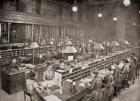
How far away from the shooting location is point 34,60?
22.7 feet

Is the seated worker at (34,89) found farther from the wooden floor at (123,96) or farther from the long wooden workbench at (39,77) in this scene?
the wooden floor at (123,96)

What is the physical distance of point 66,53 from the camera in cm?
752

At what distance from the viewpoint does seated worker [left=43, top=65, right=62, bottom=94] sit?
139 inches

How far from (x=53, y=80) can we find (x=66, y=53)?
3649 millimetres

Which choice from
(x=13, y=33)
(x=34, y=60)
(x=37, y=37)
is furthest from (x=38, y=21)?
(x=34, y=60)

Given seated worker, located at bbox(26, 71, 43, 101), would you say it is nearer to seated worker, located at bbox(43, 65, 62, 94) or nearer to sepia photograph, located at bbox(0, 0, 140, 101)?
sepia photograph, located at bbox(0, 0, 140, 101)

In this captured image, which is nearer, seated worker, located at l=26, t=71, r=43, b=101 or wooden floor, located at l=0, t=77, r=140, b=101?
seated worker, located at l=26, t=71, r=43, b=101

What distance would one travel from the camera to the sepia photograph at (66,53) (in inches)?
151

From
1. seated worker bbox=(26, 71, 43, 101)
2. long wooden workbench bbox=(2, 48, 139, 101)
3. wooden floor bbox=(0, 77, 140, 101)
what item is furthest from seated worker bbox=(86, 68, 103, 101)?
wooden floor bbox=(0, 77, 140, 101)

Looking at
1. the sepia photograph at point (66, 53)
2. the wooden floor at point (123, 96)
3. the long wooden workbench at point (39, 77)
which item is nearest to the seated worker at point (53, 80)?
the sepia photograph at point (66, 53)

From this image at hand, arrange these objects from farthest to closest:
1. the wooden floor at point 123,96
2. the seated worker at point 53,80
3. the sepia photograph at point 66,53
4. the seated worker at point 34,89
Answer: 1. the wooden floor at point 123,96
2. the sepia photograph at point 66,53
3. the seated worker at point 53,80
4. the seated worker at point 34,89

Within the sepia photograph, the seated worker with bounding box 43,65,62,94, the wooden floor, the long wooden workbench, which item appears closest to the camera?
the seated worker with bounding box 43,65,62,94

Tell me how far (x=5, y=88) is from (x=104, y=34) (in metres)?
12.0

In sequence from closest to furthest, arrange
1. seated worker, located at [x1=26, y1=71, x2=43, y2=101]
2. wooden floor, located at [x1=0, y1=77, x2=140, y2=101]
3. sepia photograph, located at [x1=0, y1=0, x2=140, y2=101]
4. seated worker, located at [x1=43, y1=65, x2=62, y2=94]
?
seated worker, located at [x1=26, y1=71, x2=43, y2=101] → seated worker, located at [x1=43, y1=65, x2=62, y2=94] → sepia photograph, located at [x1=0, y1=0, x2=140, y2=101] → wooden floor, located at [x1=0, y1=77, x2=140, y2=101]
